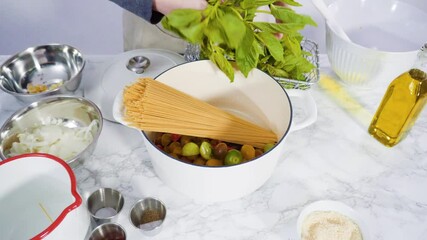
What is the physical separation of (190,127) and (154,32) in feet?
1.58

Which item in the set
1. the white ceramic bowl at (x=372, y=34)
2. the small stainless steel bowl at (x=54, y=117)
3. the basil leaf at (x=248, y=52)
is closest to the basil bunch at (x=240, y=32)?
the basil leaf at (x=248, y=52)

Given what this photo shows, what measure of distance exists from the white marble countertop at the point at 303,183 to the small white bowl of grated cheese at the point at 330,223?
0.03 metres

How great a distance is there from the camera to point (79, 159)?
0.80m

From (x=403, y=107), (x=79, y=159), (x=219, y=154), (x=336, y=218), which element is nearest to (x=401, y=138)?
(x=403, y=107)

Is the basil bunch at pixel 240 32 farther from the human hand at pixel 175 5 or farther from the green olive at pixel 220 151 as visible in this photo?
the green olive at pixel 220 151

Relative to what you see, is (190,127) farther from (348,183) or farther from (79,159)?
(348,183)

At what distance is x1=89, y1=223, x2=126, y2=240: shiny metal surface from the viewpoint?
0.69 metres

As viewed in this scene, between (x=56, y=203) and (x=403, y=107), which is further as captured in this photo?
(x=403, y=107)

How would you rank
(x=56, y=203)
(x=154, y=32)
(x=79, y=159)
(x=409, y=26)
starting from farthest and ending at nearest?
(x=154, y=32) → (x=409, y=26) → (x=79, y=159) → (x=56, y=203)

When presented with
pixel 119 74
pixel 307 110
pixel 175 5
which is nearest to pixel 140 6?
pixel 175 5

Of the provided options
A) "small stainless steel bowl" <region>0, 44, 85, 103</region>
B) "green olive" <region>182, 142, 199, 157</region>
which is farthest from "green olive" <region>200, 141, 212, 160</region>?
"small stainless steel bowl" <region>0, 44, 85, 103</region>

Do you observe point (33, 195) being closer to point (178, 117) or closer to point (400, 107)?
point (178, 117)

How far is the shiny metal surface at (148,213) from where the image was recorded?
74cm

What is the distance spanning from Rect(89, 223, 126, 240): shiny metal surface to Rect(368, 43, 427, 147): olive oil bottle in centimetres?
58
